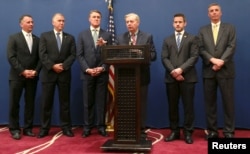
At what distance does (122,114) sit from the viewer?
338cm

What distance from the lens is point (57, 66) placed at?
3984mm

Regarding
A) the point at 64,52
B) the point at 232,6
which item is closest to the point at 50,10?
the point at 64,52

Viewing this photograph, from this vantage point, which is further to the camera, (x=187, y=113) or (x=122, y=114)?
(x=187, y=113)

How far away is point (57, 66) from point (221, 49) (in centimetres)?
203

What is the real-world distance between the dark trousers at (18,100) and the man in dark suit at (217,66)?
223 centimetres

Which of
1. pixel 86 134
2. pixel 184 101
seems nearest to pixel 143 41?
pixel 184 101

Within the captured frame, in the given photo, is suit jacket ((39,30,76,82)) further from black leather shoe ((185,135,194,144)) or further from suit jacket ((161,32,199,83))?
black leather shoe ((185,135,194,144))

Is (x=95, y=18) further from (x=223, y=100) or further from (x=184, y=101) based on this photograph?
(x=223, y=100)

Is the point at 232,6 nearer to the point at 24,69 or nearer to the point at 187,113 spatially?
the point at 187,113

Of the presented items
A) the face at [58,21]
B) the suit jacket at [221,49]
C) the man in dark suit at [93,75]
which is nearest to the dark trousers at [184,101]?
the suit jacket at [221,49]

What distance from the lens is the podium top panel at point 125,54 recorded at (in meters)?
3.17

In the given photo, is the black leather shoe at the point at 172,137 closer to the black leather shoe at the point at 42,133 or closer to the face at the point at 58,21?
the black leather shoe at the point at 42,133

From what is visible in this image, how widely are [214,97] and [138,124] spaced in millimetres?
1102

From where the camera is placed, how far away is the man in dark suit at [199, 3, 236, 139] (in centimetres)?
377
